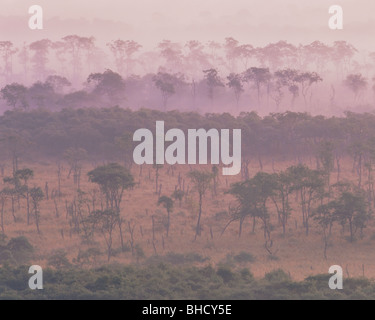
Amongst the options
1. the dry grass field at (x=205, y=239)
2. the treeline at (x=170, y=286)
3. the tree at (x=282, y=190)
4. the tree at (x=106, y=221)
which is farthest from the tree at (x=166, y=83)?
the treeline at (x=170, y=286)

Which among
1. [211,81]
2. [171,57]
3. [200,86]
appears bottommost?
[211,81]

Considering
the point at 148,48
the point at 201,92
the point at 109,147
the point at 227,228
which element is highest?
the point at 148,48

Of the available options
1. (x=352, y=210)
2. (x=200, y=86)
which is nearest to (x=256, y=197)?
(x=352, y=210)

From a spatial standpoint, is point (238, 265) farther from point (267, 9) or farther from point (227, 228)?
point (267, 9)

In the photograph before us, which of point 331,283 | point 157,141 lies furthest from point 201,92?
point 331,283

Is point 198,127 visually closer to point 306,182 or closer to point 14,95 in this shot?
point 306,182
